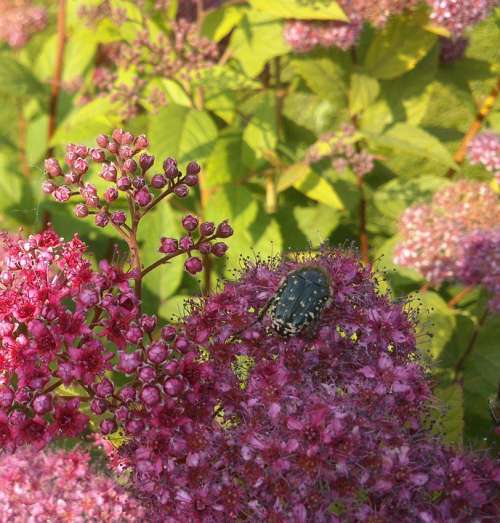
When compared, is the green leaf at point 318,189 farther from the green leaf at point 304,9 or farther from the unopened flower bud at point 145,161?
the unopened flower bud at point 145,161

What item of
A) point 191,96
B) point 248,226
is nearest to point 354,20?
point 191,96

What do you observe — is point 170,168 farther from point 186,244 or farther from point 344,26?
point 344,26

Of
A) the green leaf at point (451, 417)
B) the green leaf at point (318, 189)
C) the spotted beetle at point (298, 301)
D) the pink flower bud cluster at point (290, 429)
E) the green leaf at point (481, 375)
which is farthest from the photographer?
the green leaf at point (318, 189)

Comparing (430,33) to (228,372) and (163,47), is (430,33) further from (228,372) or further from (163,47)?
(228,372)

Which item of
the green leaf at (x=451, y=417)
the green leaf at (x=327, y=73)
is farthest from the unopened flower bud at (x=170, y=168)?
the green leaf at (x=327, y=73)

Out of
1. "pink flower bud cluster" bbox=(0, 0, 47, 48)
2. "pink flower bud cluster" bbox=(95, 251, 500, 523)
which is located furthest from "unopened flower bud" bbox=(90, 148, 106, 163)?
"pink flower bud cluster" bbox=(0, 0, 47, 48)

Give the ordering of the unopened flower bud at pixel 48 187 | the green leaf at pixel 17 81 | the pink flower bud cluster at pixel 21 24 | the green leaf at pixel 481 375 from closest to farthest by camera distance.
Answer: the unopened flower bud at pixel 48 187
the green leaf at pixel 481 375
the green leaf at pixel 17 81
the pink flower bud cluster at pixel 21 24

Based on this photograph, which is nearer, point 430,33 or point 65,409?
point 65,409
